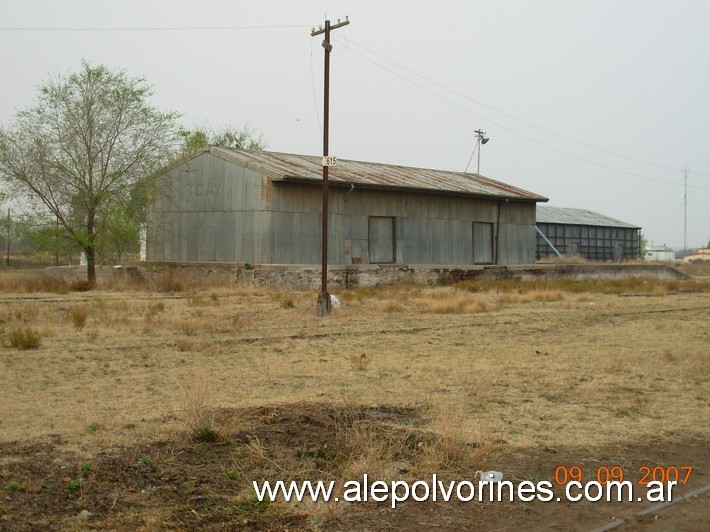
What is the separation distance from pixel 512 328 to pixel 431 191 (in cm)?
2046

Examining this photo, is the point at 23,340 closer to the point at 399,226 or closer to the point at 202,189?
the point at 202,189

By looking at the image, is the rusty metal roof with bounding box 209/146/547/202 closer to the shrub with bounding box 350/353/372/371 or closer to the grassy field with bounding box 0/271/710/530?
the grassy field with bounding box 0/271/710/530

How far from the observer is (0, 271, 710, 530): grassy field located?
615 centimetres

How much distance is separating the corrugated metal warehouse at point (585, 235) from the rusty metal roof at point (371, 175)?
17983 millimetres

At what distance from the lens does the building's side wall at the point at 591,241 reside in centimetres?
6519

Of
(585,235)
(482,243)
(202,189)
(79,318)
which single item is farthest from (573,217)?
(79,318)

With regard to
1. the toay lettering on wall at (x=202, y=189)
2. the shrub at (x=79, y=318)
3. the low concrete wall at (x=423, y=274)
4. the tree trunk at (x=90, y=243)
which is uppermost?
the toay lettering on wall at (x=202, y=189)

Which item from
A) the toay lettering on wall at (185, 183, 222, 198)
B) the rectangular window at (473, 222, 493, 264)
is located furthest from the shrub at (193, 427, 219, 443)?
the rectangular window at (473, 222, 493, 264)

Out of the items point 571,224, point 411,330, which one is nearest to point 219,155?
point 411,330

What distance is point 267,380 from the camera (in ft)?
37.5

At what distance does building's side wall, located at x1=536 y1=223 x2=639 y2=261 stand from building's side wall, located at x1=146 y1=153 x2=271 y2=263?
34.0m

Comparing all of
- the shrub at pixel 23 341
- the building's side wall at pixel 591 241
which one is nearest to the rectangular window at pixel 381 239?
the shrub at pixel 23 341

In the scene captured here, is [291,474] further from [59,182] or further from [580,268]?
[580,268]

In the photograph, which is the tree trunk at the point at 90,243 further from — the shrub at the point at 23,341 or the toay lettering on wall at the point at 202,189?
the shrub at the point at 23,341
